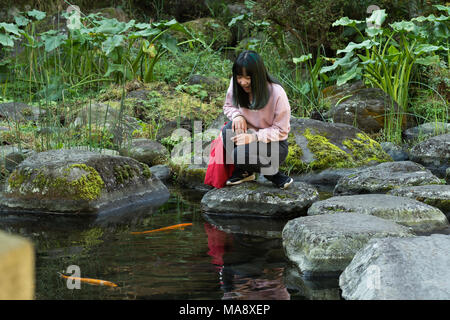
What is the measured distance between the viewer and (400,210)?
136 inches

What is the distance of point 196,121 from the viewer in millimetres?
6992

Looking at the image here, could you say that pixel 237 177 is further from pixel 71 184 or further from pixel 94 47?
pixel 94 47

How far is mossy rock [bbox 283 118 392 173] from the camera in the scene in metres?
5.33

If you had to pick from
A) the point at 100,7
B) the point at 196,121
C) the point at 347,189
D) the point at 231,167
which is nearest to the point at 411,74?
the point at 196,121

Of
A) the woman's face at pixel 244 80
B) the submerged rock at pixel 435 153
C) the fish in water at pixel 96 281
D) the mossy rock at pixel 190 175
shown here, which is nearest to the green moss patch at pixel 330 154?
the submerged rock at pixel 435 153

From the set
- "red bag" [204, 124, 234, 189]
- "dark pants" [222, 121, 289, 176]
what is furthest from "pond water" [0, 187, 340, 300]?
"dark pants" [222, 121, 289, 176]

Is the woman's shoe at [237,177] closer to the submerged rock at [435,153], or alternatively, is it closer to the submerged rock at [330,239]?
the submerged rock at [330,239]

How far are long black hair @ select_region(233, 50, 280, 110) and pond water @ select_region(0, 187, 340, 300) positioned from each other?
2.82ft

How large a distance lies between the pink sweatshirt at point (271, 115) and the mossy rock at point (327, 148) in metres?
1.33

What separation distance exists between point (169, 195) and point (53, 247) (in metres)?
1.82

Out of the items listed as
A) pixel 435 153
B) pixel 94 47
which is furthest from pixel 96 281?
pixel 94 47

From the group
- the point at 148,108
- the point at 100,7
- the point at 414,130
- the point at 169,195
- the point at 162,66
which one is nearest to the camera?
the point at 169,195

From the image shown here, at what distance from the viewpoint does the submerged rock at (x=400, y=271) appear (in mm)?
2086

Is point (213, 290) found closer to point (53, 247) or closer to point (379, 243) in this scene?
point (379, 243)
